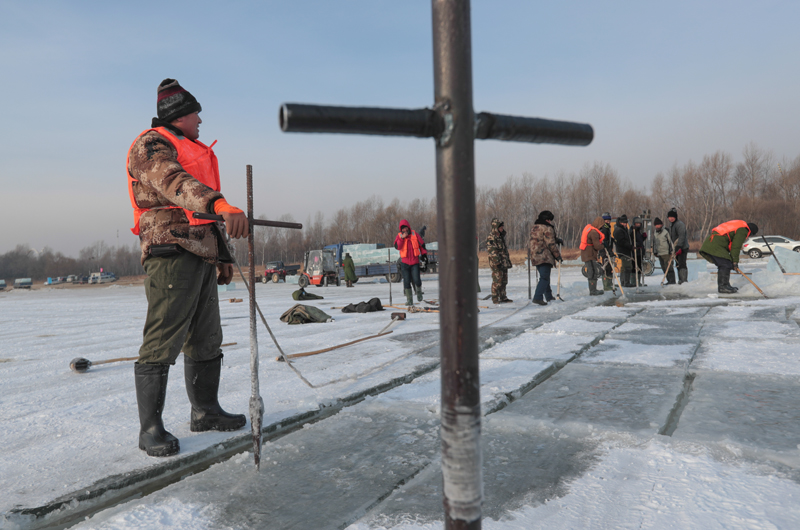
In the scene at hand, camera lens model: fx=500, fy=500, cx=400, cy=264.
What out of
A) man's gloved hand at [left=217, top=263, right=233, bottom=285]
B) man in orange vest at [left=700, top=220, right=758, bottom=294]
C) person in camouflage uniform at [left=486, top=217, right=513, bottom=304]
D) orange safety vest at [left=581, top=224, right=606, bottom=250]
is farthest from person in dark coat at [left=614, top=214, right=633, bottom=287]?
man's gloved hand at [left=217, top=263, right=233, bottom=285]

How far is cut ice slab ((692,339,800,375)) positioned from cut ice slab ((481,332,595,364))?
3.16ft

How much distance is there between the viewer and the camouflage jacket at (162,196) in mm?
2248

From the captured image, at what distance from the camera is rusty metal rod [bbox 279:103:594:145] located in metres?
0.82

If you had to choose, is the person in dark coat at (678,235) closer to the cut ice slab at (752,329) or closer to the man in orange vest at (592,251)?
the man in orange vest at (592,251)

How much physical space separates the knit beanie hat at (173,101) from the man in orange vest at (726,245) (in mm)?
8945

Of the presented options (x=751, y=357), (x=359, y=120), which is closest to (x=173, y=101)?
(x=359, y=120)

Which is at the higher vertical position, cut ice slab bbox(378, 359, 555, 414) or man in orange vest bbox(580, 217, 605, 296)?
man in orange vest bbox(580, 217, 605, 296)

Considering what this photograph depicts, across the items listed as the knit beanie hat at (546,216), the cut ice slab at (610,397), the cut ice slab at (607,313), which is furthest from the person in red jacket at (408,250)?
the cut ice slab at (610,397)

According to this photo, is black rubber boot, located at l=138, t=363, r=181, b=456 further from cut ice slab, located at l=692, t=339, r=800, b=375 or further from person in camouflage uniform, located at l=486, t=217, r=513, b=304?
person in camouflage uniform, located at l=486, t=217, r=513, b=304

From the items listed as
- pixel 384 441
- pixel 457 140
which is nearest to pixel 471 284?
pixel 457 140

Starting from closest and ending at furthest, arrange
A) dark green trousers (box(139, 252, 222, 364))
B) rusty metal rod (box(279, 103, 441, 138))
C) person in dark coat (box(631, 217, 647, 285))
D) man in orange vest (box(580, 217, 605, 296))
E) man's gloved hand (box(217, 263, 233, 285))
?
rusty metal rod (box(279, 103, 441, 138)) → dark green trousers (box(139, 252, 222, 364)) → man's gloved hand (box(217, 263, 233, 285)) → man in orange vest (box(580, 217, 605, 296)) → person in dark coat (box(631, 217, 647, 285))

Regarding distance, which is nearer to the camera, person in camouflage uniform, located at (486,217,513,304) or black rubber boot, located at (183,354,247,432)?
black rubber boot, located at (183,354,247,432)

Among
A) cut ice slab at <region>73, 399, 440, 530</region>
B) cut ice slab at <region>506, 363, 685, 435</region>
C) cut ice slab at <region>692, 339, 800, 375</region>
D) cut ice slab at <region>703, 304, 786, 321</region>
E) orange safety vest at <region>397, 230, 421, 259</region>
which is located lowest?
cut ice slab at <region>73, 399, 440, 530</region>

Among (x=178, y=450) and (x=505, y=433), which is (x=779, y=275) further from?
(x=178, y=450)
